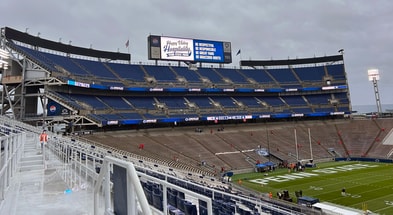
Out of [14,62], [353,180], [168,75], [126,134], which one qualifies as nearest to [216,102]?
[168,75]

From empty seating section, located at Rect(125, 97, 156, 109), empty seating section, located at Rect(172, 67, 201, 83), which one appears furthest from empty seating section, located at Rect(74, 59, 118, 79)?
empty seating section, located at Rect(172, 67, 201, 83)

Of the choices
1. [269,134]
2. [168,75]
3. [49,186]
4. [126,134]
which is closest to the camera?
[49,186]

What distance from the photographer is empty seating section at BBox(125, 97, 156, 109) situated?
43.9 metres

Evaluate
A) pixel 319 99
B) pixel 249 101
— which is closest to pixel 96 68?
pixel 249 101

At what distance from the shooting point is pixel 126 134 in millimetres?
39312

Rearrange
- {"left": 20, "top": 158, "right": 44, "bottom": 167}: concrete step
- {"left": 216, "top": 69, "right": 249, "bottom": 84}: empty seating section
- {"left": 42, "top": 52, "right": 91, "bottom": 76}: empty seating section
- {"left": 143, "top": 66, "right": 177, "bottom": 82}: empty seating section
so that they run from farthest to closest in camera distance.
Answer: {"left": 216, "top": 69, "right": 249, "bottom": 84}: empty seating section → {"left": 143, "top": 66, "right": 177, "bottom": 82}: empty seating section → {"left": 42, "top": 52, "right": 91, "bottom": 76}: empty seating section → {"left": 20, "top": 158, "right": 44, "bottom": 167}: concrete step

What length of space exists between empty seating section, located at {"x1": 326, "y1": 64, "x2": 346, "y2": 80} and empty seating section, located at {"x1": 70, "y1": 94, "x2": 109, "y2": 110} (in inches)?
1917

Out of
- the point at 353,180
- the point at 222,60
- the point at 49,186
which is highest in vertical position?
the point at 222,60

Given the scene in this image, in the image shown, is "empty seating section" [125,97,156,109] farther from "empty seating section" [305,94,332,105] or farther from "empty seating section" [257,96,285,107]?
"empty seating section" [305,94,332,105]

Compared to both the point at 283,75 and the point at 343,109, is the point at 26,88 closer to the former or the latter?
the point at 283,75

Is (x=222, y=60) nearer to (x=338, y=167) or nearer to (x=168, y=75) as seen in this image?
(x=168, y=75)

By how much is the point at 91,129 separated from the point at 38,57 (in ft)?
40.3

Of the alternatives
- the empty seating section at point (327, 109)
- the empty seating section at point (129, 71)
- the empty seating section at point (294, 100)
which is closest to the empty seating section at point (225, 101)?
the empty seating section at point (294, 100)

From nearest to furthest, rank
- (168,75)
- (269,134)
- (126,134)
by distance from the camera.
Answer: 1. (126,134)
2. (269,134)
3. (168,75)
